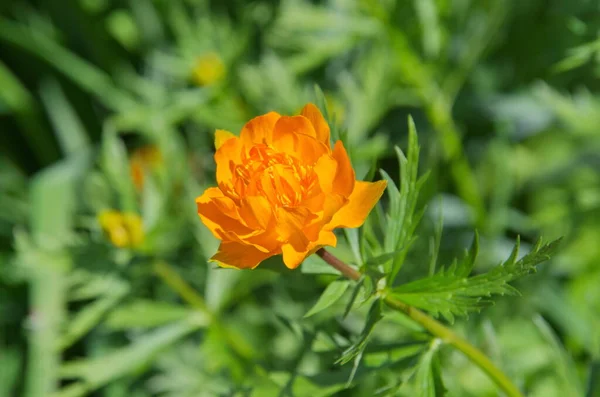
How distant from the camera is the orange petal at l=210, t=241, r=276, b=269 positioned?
2.43ft

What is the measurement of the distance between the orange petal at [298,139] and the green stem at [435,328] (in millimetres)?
114

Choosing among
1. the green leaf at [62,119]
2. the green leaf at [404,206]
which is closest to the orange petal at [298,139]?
the green leaf at [404,206]

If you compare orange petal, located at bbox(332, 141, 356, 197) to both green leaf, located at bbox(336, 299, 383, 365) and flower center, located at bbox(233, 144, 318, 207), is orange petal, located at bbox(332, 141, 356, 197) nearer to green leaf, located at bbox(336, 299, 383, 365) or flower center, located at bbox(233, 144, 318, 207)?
flower center, located at bbox(233, 144, 318, 207)

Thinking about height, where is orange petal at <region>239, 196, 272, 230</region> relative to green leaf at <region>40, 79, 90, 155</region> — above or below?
below

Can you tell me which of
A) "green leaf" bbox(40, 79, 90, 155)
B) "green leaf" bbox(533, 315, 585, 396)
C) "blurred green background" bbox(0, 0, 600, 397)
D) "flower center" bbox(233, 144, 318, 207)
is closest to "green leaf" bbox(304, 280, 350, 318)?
"flower center" bbox(233, 144, 318, 207)

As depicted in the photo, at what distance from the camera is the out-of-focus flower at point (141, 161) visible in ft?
6.17

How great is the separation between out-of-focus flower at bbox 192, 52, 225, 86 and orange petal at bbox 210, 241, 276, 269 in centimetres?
107

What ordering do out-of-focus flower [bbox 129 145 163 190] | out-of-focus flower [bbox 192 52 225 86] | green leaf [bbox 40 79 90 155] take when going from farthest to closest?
1. green leaf [bbox 40 79 90 155]
2. out-of-focus flower [bbox 129 145 163 190]
3. out-of-focus flower [bbox 192 52 225 86]

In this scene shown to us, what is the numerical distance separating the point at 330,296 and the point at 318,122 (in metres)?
0.21

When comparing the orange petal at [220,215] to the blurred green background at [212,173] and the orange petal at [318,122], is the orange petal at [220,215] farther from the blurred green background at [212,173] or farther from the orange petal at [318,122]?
the blurred green background at [212,173]

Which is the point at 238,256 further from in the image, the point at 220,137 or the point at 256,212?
the point at 220,137

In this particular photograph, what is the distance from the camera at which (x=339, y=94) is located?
75.1 inches

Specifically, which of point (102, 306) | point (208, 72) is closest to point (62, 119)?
point (208, 72)

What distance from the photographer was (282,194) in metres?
0.77
